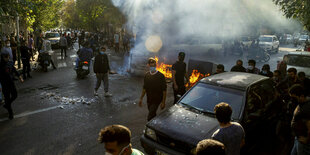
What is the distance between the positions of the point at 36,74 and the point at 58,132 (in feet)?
25.2

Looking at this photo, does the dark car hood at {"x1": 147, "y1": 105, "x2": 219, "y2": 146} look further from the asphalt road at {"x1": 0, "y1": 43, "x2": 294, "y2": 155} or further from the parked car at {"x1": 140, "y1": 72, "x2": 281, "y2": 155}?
the asphalt road at {"x1": 0, "y1": 43, "x2": 294, "y2": 155}

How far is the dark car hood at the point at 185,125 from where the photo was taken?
357 centimetres

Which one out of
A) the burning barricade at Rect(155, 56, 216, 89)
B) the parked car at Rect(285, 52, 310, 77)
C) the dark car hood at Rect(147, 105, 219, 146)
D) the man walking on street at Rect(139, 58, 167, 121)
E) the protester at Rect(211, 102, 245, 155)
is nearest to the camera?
the protester at Rect(211, 102, 245, 155)

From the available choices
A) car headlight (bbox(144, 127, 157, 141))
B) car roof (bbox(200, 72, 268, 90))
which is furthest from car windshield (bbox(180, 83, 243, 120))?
car headlight (bbox(144, 127, 157, 141))

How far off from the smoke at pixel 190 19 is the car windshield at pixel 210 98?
269 inches

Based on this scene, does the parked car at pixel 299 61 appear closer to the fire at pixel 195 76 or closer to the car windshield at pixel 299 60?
the car windshield at pixel 299 60

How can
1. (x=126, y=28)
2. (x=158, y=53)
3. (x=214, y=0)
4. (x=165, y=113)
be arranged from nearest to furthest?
(x=165, y=113)
(x=158, y=53)
(x=214, y=0)
(x=126, y=28)

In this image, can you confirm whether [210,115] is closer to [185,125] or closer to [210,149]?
[185,125]

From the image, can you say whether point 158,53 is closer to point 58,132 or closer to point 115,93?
point 115,93

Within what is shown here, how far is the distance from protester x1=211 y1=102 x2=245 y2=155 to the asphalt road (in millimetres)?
2311

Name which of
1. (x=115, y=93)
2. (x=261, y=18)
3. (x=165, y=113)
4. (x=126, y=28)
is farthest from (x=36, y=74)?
(x=261, y=18)

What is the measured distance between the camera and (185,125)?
3.84 meters

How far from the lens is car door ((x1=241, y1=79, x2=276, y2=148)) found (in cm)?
401

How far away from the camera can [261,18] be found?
22.0 meters
